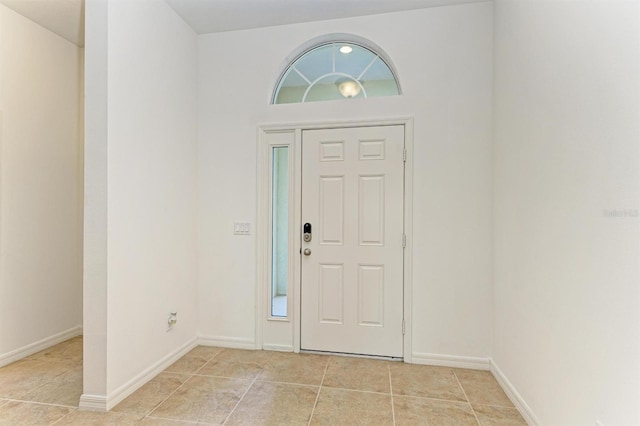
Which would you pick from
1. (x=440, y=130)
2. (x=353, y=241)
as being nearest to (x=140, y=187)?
(x=353, y=241)

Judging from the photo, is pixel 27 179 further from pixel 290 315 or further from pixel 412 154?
pixel 412 154

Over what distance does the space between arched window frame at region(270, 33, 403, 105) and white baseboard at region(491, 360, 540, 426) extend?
7.86 feet

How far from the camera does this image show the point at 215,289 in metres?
3.09

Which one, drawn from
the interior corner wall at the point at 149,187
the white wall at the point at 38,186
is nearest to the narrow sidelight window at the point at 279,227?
the interior corner wall at the point at 149,187

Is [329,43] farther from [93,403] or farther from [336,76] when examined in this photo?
[93,403]

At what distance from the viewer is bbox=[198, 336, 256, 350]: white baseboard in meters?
3.00

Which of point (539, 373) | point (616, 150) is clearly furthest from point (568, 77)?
point (539, 373)

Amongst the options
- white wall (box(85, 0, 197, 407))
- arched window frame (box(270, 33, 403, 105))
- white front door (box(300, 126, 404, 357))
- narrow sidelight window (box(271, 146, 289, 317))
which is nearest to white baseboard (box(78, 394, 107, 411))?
white wall (box(85, 0, 197, 407))

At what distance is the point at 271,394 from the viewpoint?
7.30 feet

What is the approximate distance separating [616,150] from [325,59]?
7.86 ft

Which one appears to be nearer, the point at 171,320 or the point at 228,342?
the point at 171,320

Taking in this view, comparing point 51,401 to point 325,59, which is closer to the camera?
point 51,401

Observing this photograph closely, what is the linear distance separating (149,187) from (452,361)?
2.84 metres

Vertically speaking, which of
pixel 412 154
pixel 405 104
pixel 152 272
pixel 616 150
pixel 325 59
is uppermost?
pixel 325 59
